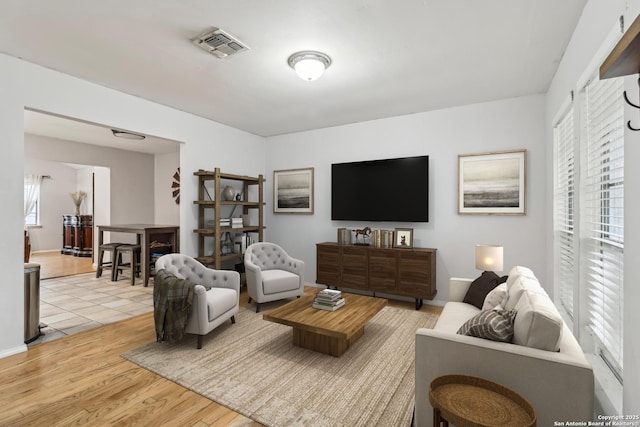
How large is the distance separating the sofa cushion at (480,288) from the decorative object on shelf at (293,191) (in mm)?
2967

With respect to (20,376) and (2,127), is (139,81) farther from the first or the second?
(20,376)

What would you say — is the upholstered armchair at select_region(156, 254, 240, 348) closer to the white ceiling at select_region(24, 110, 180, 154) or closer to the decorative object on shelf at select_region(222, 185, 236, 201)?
the decorative object on shelf at select_region(222, 185, 236, 201)

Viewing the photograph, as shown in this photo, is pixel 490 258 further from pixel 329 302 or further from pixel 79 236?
pixel 79 236

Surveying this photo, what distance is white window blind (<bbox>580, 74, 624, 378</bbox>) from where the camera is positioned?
1617 millimetres

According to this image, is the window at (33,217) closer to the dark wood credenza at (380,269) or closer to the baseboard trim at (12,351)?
the baseboard trim at (12,351)

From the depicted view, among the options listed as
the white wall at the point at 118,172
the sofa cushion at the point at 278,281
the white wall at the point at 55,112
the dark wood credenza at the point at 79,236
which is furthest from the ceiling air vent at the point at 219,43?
the dark wood credenza at the point at 79,236

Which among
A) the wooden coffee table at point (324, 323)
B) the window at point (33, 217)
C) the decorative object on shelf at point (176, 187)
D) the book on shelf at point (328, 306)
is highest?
the decorative object on shelf at point (176, 187)

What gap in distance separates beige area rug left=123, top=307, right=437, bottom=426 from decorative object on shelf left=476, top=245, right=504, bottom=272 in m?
1.04

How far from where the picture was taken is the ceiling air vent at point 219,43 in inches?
95.0

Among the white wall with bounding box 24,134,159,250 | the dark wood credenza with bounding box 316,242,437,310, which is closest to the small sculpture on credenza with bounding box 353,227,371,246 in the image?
the dark wood credenza with bounding box 316,242,437,310

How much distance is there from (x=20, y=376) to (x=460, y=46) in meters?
4.46

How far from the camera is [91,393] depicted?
7.29 feet

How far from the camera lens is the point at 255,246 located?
14.8ft

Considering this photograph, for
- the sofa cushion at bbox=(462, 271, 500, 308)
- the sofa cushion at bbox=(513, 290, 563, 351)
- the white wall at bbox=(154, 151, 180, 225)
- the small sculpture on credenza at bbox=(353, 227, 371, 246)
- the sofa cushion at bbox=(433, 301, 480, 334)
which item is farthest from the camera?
the white wall at bbox=(154, 151, 180, 225)
